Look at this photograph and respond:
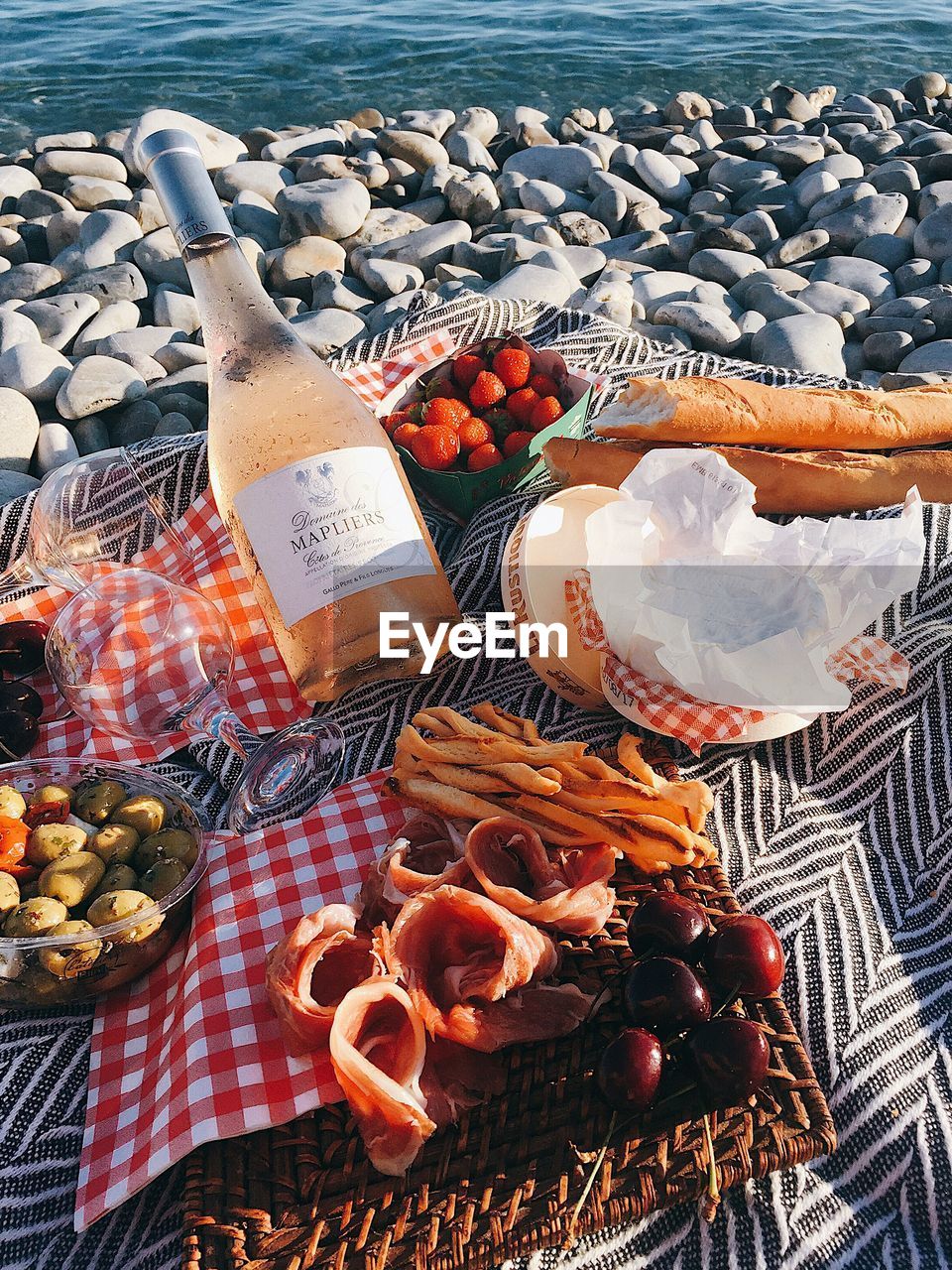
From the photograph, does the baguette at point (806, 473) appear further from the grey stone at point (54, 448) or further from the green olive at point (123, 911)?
the grey stone at point (54, 448)

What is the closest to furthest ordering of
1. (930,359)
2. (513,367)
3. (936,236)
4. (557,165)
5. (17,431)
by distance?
(513,367), (17,431), (930,359), (936,236), (557,165)

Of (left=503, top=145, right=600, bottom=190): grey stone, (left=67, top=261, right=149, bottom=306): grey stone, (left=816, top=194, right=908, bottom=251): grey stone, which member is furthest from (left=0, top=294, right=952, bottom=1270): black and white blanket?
(left=503, top=145, right=600, bottom=190): grey stone

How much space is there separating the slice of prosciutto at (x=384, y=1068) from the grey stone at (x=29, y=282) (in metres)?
3.31

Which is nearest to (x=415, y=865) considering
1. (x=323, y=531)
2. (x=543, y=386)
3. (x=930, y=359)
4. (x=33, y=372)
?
(x=323, y=531)

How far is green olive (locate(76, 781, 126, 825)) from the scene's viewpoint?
133 cm

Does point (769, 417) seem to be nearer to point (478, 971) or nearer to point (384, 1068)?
point (478, 971)

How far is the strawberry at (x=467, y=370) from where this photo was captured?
2.19 meters

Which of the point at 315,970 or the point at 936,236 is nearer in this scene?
the point at 315,970

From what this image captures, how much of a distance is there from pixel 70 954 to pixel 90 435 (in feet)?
6.44

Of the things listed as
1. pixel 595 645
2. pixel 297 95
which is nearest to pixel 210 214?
pixel 595 645

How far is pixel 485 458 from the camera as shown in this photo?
2.07 m

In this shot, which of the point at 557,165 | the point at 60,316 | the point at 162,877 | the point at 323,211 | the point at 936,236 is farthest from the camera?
the point at 557,165

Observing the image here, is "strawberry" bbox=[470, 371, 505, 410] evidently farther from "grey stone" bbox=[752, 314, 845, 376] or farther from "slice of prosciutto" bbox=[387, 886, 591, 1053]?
"grey stone" bbox=[752, 314, 845, 376]

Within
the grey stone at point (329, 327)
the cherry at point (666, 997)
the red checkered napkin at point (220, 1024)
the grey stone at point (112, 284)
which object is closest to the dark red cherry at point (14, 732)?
the red checkered napkin at point (220, 1024)
